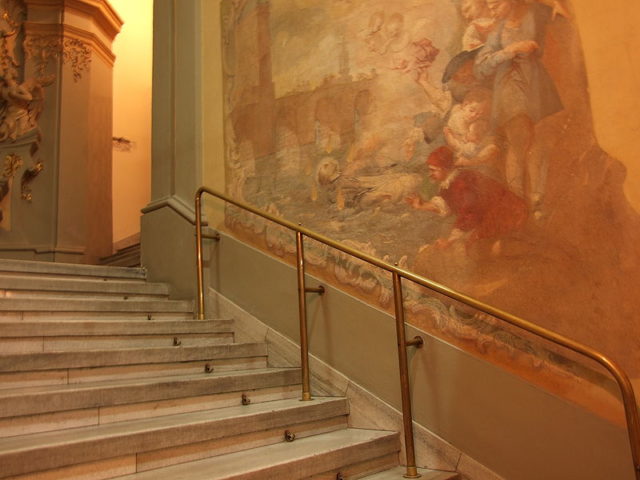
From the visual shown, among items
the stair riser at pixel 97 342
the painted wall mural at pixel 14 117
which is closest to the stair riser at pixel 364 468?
the stair riser at pixel 97 342

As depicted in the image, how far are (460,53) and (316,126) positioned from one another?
111 centimetres

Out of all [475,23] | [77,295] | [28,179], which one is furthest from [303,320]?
[28,179]

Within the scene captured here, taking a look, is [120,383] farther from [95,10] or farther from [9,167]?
[95,10]

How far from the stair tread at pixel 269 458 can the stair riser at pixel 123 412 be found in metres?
0.43

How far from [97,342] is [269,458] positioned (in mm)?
1408

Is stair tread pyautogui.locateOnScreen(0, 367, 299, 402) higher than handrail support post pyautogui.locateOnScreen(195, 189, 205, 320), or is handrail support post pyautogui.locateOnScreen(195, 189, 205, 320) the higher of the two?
handrail support post pyautogui.locateOnScreen(195, 189, 205, 320)

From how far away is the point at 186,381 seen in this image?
10.3ft

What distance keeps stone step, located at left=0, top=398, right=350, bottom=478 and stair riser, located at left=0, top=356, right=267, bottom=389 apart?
420 millimetres

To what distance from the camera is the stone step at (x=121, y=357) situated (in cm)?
294

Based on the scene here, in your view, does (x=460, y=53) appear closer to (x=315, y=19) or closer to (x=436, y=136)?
(x=436, y=136)

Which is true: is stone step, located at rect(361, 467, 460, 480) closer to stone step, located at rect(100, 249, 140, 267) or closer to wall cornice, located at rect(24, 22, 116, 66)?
stone step, located at rect(100, 249, 140, 267)

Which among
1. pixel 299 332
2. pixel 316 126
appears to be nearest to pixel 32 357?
pixel 299 332

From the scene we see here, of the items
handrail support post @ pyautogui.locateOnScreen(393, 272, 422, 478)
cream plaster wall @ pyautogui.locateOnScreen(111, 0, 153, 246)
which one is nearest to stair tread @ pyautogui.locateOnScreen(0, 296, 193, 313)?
handrail support post @ pyautogui.locateOnScreen(393, 272, 422, 478)

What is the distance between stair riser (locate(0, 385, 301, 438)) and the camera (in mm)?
2609
